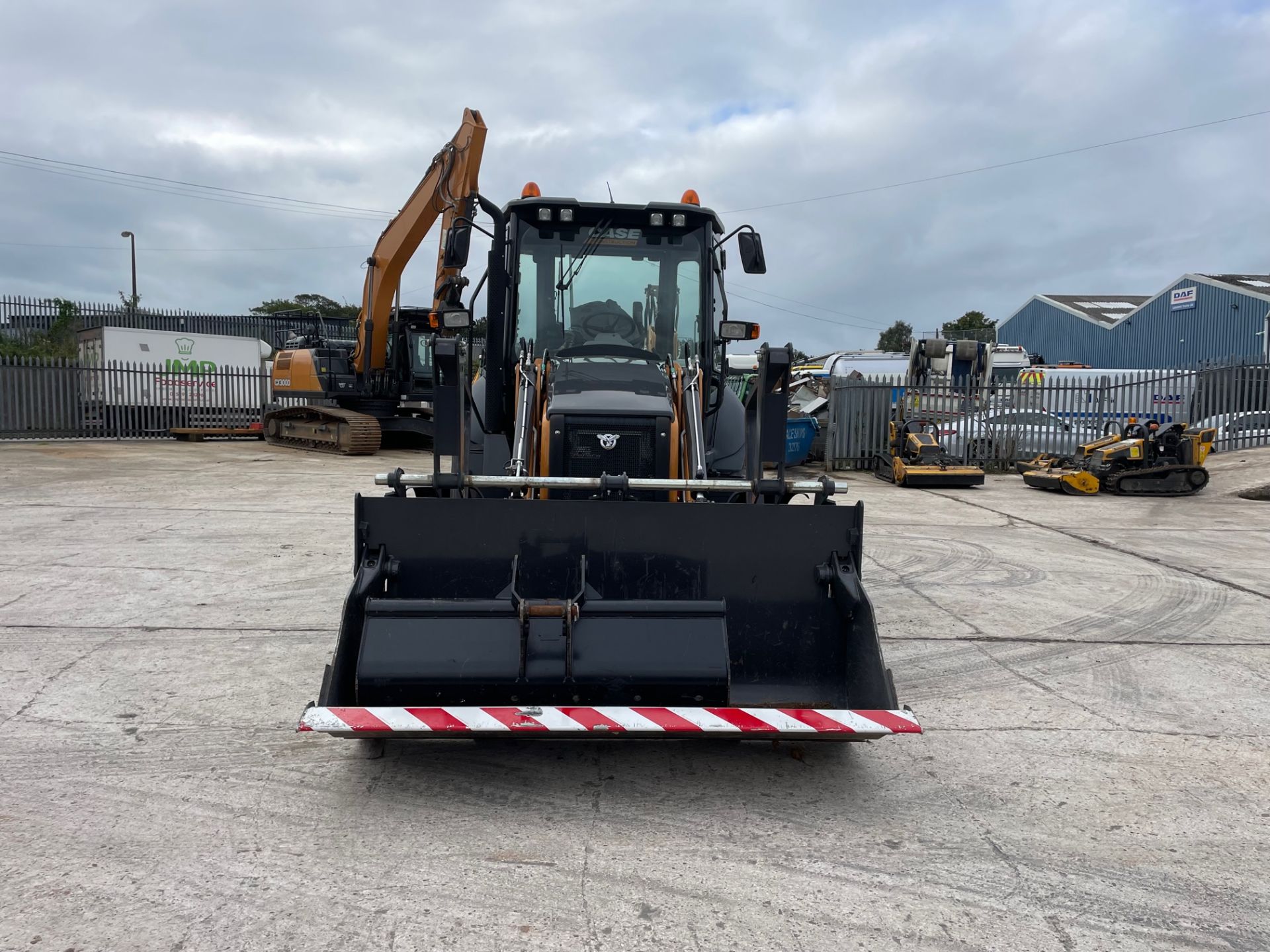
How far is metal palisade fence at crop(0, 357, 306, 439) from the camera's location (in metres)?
21.8

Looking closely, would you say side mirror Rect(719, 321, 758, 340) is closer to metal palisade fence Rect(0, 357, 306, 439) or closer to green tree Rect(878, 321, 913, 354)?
metal palisade fence Rect(0, 357, 306, 439)

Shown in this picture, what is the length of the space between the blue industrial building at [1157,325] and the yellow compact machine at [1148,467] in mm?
16477

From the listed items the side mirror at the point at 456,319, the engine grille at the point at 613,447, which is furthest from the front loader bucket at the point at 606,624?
the side mirror at the point at 456,319

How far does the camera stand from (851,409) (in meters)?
18.5

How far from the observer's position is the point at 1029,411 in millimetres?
18672

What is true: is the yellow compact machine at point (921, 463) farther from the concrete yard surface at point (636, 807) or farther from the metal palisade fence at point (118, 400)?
the metal palisade fence at point (118, 400)

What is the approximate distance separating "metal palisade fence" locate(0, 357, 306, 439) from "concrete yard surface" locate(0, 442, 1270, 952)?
693 inches

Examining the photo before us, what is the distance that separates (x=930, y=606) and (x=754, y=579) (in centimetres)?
312

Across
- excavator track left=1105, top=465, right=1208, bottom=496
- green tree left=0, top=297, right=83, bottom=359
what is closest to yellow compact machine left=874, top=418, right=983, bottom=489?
excavator track left=1105, top=465, right=1208, bottom=496

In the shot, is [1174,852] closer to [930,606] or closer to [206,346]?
[930,606]

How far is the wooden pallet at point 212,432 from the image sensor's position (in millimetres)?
22562

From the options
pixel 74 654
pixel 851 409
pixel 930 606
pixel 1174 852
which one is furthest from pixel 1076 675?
pixel 851 409

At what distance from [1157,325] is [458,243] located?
3856 cm

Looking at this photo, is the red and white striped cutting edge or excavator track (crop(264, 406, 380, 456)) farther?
excavator track (crop(264, 406, 380, 456))
